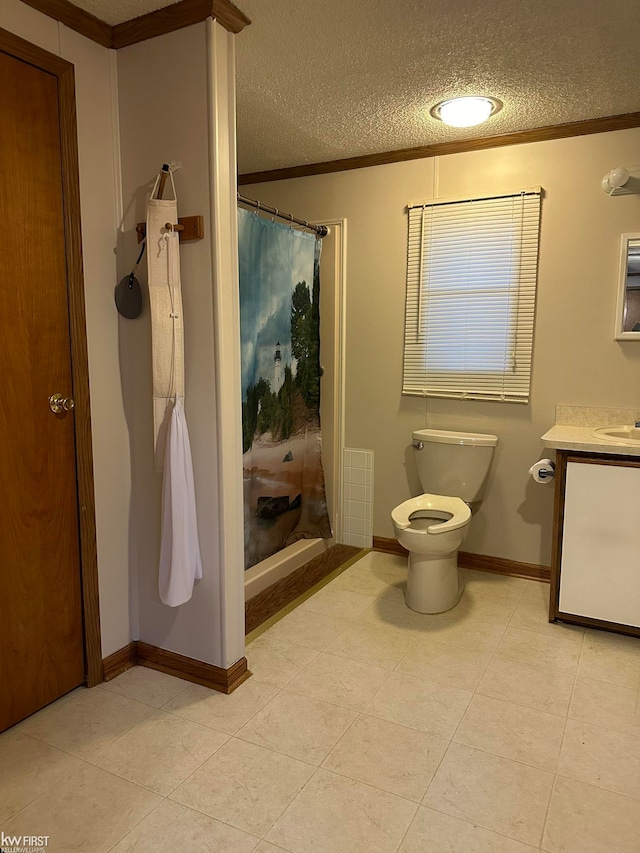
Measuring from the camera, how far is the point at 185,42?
190 cm

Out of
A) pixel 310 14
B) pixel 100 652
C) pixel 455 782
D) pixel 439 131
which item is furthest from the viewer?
pixel 439 131

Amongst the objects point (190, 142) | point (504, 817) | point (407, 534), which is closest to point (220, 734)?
point (504, 817)

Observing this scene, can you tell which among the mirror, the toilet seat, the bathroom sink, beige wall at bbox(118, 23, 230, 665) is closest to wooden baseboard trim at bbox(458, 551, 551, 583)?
the toilet seat

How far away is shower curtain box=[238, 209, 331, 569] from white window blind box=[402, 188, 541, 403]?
0.57 m

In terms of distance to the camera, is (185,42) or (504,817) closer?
(504,817)

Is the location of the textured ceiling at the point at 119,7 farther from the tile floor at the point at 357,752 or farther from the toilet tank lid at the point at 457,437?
the tile floor at the point at 357,752

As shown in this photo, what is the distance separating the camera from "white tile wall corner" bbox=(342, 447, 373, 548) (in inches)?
140

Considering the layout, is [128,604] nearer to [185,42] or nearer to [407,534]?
[407,534]

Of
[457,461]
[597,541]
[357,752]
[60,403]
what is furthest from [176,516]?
[597,541]

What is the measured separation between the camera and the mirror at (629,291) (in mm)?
2744

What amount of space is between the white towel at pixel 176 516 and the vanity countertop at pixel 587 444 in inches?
58.7

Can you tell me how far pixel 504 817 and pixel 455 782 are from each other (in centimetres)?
16

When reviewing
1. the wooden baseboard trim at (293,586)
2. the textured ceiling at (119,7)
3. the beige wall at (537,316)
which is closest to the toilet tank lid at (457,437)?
the beige wall at (537,316)

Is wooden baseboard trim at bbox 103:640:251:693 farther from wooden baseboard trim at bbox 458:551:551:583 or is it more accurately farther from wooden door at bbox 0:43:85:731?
wooden baseboard trim at bbox 458:551:551:583
